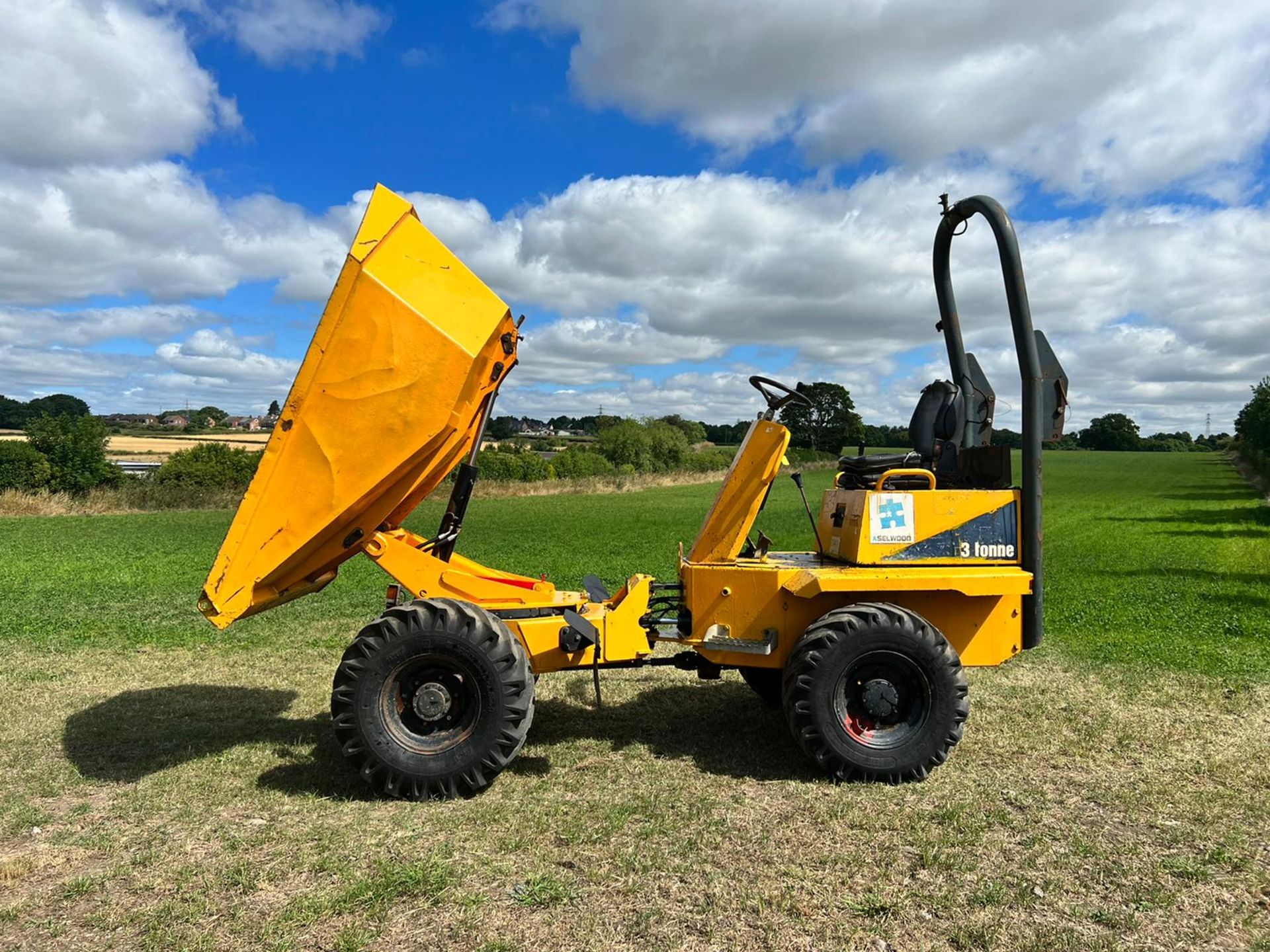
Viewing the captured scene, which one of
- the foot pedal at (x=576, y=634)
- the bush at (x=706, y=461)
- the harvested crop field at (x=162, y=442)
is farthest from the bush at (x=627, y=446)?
the foot pedal at (x=576, y=634)

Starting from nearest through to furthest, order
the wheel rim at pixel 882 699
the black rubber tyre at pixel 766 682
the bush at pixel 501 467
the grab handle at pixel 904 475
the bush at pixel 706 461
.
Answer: the wheel rim at pixel 882 699 → the grab handle at pixel 904 475 → the black rubber tyre at pixel 766 682 → the bush at pixel 501 467 → the bush at pixel 706 461

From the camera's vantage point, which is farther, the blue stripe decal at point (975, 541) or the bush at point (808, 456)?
the bush at point (808, 456)

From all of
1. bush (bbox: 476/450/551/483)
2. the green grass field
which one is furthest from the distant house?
the green grass field

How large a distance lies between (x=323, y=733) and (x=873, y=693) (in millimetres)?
4097

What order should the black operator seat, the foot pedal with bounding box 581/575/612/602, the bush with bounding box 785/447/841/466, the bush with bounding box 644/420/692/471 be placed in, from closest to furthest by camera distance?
the black operator seat < the bush with bounding box 785/447/841/466 < the foot pedal with bounding box 581/575/612/602 < the bush with bounding box 644/420/692/471

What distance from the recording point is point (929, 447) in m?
6.16

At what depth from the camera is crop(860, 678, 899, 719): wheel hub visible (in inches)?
209

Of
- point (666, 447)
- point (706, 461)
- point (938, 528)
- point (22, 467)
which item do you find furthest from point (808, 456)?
point (706, 461)

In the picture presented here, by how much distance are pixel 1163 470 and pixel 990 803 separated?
7980 centimetres

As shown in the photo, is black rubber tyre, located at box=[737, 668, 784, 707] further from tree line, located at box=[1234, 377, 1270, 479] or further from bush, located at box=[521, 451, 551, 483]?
tree line, located at box=[1234, 377, 1270, 479]

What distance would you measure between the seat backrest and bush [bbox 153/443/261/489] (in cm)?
3041

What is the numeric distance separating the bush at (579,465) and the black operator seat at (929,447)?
39.1 meters

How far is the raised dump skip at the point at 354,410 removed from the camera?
16.6 ft

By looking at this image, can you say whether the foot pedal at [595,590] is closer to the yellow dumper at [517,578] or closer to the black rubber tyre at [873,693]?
the yellow dumper at [517,578]
